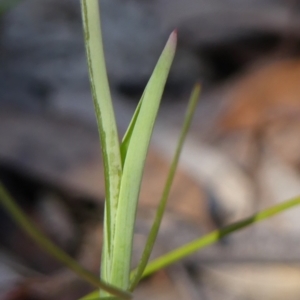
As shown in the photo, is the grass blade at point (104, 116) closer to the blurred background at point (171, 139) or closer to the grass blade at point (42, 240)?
the grass blade at point (42, 240)

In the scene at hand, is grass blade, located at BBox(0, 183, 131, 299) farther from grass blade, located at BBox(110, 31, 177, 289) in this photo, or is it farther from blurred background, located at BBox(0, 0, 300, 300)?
blurred background, located at BBox(0, 0, 300, 300)

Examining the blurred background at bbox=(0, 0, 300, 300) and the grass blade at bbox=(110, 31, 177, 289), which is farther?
the blurred background at bbox=(0, 0, 300, 300)

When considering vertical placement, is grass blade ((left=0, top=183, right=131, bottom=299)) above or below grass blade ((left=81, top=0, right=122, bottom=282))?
below

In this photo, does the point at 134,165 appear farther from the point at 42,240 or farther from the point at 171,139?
the point at 171,139

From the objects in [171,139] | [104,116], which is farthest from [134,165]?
[171,139]

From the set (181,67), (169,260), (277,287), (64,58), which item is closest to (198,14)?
(181,67)

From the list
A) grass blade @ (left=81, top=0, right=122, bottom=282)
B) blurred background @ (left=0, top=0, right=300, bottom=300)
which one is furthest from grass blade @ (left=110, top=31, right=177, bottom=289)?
blurred background @ (left=0, top=0, right=300, bottom=300)

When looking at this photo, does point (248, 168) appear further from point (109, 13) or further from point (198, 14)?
point (109, 13)
